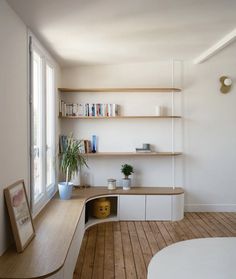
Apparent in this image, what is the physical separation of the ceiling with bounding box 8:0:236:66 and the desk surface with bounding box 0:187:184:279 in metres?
2.05

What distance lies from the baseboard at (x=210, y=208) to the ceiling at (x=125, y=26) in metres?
2.55

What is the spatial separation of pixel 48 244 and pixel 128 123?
276 cm

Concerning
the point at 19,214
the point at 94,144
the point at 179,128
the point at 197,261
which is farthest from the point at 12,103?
the point at 179,128

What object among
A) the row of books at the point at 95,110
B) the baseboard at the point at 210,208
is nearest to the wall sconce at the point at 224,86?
the row of books at the point at 95,110

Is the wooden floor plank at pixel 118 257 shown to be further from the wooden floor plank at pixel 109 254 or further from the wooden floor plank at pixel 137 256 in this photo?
the wooden floor plank at pixel 137 256

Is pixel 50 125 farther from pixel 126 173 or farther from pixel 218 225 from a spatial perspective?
pixel 218 225

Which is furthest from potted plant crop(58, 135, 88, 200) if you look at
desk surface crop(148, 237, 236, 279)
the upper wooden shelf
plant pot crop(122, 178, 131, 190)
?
desk surface crop(148, 237, 236, 279)

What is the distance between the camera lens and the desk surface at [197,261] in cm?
126

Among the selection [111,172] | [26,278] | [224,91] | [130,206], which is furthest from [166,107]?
[26,278]

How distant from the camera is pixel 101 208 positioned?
444 cm

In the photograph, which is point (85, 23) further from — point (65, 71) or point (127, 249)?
point (127, 249)

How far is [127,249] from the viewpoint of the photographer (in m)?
3.43

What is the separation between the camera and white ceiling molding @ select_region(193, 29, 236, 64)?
3602 millimetres

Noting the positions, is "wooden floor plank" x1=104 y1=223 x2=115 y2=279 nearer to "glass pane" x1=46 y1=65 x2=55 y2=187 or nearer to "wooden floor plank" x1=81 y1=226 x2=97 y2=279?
"wooden floor plank" x1=81 y1=226 x2=97 y2=279
